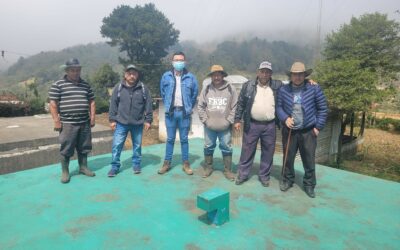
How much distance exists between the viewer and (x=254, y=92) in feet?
12.1

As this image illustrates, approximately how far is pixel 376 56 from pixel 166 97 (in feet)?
61.2

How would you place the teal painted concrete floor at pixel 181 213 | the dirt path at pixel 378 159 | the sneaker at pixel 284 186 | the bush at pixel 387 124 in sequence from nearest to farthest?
1. the teal painted concrete floor at pixel 181 213
2. the sneaker at pixel 284 186
3. the dirt path at pixel 378 159
4. the bush at pixel 387 124

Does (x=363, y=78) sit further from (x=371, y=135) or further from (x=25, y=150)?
(x=371, y=135)

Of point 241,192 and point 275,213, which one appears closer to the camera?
point 275,213

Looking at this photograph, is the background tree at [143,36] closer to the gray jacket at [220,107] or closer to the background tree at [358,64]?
the background tree at [358,64]

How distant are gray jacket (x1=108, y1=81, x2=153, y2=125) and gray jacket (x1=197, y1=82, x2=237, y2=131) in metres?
0.90

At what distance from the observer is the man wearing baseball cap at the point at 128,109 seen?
399 cm

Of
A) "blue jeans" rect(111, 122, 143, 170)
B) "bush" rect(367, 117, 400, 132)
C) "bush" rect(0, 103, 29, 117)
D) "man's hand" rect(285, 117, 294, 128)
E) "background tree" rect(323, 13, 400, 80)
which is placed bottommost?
"bush" rect(367, 117, 400, 132)

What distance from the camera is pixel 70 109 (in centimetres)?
373

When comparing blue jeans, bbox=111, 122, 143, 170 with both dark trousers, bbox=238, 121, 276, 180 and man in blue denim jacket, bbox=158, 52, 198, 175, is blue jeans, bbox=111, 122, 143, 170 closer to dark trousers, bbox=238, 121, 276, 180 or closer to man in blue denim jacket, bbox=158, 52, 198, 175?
man in blue denim jacket, bbox=158, 52, 198, 175

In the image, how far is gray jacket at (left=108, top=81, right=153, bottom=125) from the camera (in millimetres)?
3990

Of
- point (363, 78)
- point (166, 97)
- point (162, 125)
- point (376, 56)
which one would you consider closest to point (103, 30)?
point (162, 125)

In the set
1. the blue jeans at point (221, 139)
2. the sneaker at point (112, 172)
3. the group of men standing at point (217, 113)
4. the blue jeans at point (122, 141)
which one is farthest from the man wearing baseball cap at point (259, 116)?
the sneaker at point (112, 172)

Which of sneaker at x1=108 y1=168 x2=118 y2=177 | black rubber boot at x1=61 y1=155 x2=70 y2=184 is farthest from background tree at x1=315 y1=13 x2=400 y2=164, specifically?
black rubber boot at x1=61 y1=155 x2=70 y2=184
